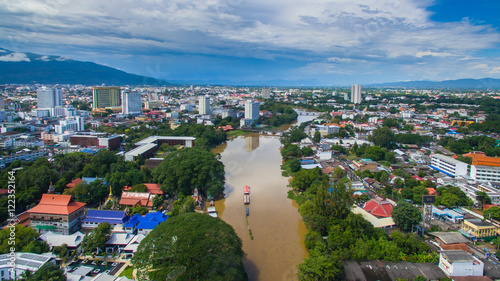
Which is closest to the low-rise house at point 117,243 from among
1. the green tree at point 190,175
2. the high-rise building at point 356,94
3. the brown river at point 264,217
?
the brown river at point 264,217

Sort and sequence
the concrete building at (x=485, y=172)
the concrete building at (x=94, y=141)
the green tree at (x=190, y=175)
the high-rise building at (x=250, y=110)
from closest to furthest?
1. the green tree at (x=190, y=175)
2. the concrete building at (x=485, y=172)
3. the concrete building at (x=94, y=141)
4. the high-rise building at (x=250, y=110)

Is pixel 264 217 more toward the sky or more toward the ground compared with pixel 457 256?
more toward the ground

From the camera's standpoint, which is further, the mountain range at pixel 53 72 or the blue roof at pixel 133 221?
the mountain range at pixel 53 72

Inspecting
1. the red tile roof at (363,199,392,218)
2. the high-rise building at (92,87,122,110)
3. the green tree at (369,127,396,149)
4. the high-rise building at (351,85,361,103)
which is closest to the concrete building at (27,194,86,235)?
the red tile roof at (363,199,392,218)

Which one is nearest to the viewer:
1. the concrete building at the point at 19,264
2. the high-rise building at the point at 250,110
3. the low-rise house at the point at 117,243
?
the concrete building at the point at 19,264

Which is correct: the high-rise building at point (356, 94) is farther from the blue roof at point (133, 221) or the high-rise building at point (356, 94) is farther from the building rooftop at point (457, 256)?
the blue roof at point (133, 221)

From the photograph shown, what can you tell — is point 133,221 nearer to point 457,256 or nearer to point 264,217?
point 264,217

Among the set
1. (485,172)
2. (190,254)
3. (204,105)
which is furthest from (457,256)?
(204,105)
